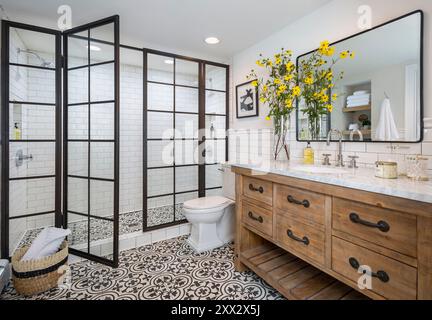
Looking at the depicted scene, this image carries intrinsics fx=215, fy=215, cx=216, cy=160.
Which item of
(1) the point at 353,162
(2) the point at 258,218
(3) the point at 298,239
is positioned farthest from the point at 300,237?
(1) the point at 353,162

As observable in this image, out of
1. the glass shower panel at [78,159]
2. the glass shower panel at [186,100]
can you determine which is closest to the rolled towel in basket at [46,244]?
the glass shower panel at [78,159]

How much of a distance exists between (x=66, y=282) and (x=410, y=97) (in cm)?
282

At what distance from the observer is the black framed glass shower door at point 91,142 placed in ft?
6.56

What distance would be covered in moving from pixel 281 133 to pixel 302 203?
981 millimetres

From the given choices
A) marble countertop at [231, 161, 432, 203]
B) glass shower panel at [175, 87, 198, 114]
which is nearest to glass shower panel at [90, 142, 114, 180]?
glass shower panel at [175, 87, 198, 114]

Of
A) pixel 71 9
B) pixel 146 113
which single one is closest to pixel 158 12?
pixel 71 9

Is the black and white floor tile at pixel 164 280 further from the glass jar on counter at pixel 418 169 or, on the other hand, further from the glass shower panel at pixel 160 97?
the glass shower panel at pixel 160 97

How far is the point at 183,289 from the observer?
1692mm

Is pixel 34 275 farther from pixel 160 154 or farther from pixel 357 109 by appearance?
pixel 357 109

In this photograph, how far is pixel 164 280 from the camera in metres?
1.80

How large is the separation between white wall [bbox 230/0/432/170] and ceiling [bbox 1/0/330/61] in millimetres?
98

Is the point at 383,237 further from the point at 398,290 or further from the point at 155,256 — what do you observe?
the point at 155,256

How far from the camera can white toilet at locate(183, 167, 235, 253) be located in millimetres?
2244

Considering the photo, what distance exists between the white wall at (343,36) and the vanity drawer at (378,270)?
0.74m
